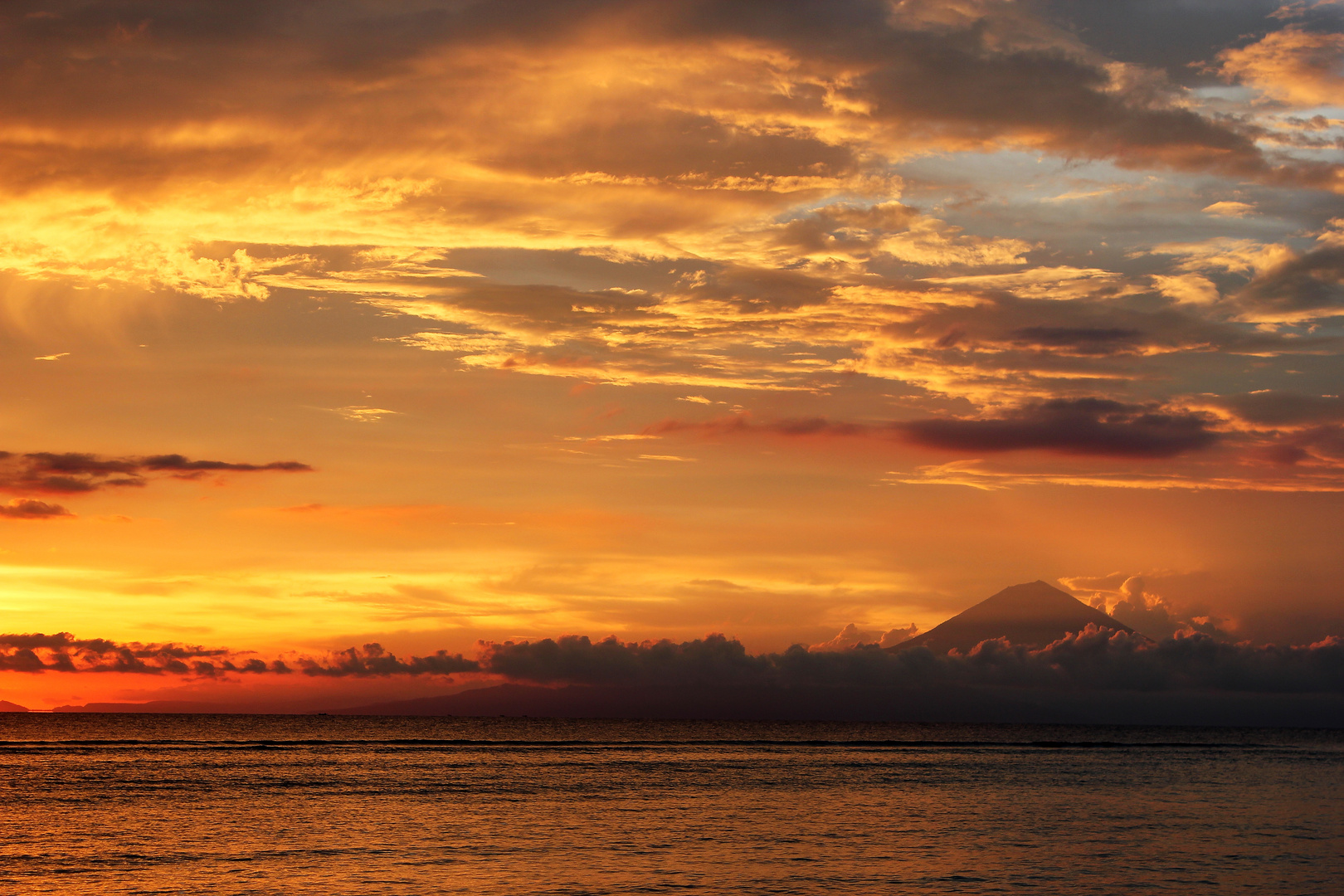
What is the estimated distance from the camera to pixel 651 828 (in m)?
66.4

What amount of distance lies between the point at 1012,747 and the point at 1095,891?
532 ft

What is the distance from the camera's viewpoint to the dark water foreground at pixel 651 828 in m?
49.0

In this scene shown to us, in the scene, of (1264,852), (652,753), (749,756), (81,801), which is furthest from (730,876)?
(652,753)

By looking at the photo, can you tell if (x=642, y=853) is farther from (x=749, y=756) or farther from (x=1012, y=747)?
(x=1012, y=747)

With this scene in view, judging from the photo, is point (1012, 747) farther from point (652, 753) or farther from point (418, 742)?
point (418, 742)

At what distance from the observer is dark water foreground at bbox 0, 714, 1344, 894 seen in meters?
49.0

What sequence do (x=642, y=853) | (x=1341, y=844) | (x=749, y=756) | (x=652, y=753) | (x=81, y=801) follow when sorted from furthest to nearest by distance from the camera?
(x=652, y=753), (x=749, y=756), (x=81, y=801), (x=1341, y=844), (x=642, y=853)

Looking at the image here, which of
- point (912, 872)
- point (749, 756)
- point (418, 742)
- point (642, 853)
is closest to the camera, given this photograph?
point (912, 872)

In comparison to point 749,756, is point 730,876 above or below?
above

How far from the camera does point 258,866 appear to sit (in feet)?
169

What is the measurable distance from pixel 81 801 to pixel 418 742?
107 meters

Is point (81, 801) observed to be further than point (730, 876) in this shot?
Yes

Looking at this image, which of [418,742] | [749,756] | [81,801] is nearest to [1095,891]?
[81,801]

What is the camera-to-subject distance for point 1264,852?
59.3 metres
